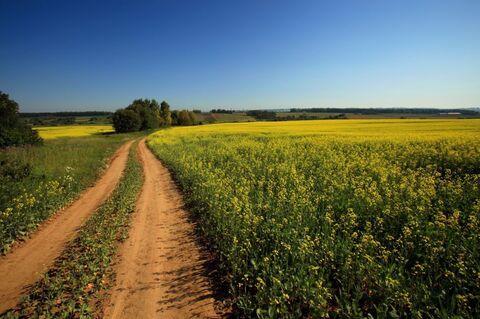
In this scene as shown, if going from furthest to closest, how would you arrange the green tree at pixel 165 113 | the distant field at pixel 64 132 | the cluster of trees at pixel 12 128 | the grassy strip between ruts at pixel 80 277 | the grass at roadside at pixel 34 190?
the green tree at pixel 165 113, the distant field at pixel 64 132, the cluster of trees at pixel 12 128, the grass at roadside at pixel 34 190, the grassy strip between ruts at pixel 80 277

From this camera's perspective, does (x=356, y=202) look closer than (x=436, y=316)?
No

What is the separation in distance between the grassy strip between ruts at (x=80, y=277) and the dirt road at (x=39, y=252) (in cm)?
29

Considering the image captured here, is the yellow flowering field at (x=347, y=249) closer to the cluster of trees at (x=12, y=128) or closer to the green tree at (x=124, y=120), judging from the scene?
the cluster of trees at (x=12, y=128)

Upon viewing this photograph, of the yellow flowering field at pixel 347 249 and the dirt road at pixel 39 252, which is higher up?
the yellow flowering field at pixel 347 249

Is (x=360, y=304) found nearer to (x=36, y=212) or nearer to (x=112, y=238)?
(x=112, y=238)

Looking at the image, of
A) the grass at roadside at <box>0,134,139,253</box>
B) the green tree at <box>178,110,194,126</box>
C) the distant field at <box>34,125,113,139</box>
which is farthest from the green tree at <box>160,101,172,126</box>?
the grass at roadside at <box>0,134,139,253</box>

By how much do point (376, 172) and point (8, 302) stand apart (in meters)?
12.5

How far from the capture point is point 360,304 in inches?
184

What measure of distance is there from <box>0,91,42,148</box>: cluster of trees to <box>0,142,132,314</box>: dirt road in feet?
58.8

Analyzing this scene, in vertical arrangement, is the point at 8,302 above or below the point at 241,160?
below

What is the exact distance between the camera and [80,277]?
5.59m

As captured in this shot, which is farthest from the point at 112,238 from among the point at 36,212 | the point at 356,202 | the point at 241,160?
the point at 241,160

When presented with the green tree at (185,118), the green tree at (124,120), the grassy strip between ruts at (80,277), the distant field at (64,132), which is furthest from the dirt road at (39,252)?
the green tree at (185,118)

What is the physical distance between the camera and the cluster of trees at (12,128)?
77.4 feet
